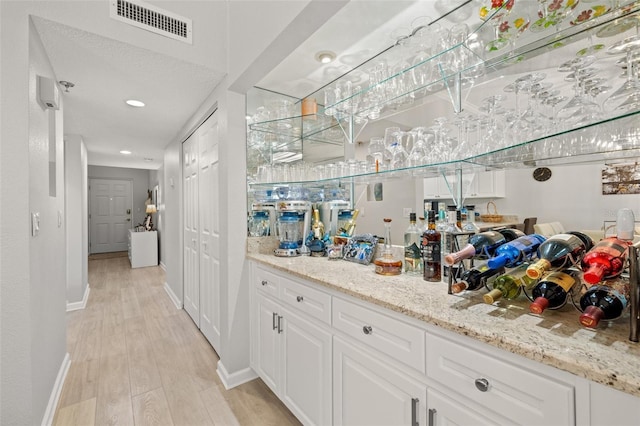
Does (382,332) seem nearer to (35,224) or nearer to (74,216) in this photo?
(35,224)

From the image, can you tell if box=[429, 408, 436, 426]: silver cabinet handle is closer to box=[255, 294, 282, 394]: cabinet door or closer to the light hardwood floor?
box=[255, 294, 282, 394]: cabinet door

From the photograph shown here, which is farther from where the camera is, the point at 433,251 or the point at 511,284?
the point at 433,251

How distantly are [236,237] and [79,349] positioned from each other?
1.92 metres

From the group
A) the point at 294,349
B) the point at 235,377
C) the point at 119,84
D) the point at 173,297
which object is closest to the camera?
the point at 294,349

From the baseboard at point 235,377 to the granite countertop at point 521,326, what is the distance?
1229mm

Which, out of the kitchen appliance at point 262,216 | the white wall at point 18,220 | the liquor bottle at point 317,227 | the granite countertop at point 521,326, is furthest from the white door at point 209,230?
the granite countertop at point 521,326

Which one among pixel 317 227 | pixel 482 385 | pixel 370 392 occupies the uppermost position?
pixel 317 227

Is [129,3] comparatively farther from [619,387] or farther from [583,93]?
[619,387]

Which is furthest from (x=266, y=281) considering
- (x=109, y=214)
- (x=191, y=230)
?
(x=109, y=214)

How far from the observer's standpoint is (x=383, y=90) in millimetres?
1808

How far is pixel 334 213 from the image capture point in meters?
2.25

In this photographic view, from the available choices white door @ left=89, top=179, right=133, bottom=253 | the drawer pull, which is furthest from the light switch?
white door @ left=89, top=179, right=133, bottom=253

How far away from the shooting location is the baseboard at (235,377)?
206 centimetres

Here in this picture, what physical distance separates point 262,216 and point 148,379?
1.46m
